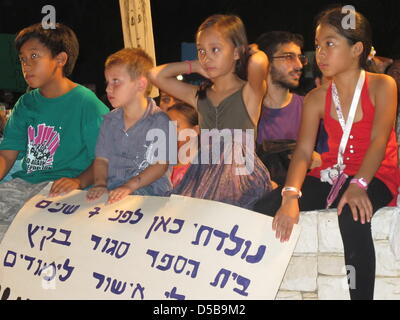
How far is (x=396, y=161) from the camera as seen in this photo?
314cm

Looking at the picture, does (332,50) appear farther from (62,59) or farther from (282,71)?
(62,59)

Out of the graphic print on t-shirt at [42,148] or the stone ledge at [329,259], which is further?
the graphic print on t-shirt at [42,148]

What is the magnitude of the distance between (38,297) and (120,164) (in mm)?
866

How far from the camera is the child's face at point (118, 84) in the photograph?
141 inches

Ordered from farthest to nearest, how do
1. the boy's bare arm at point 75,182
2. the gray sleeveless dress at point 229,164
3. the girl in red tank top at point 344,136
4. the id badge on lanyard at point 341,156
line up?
the boy's bare arm at point 75,182 → the gray sleeveless dress at point 229,164 → the id badge on lanyard at point 341,156 → the girl in red tank top at point 344,136

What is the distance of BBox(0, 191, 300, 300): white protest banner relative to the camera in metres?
2.77

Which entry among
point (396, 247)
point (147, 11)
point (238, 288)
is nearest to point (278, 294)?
point (238, 288)

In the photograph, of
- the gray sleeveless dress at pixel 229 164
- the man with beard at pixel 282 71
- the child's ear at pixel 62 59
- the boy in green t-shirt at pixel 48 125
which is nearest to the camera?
the gray sleeveless dress at pixel 229 164

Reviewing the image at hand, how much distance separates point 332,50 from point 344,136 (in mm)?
411

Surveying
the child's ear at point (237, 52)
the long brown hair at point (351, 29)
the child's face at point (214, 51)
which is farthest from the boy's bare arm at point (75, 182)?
the long brown hair at point (351, 29)

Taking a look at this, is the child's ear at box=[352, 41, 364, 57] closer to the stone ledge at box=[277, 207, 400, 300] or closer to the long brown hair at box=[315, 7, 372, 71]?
the long brown hair at box=[315, 7, 372, 71]

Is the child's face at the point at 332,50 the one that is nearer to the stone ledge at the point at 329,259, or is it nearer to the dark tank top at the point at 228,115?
the dark tank top at the point at 228,115

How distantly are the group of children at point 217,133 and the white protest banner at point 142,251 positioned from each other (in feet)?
0.42

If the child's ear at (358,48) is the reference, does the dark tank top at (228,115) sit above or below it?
below
